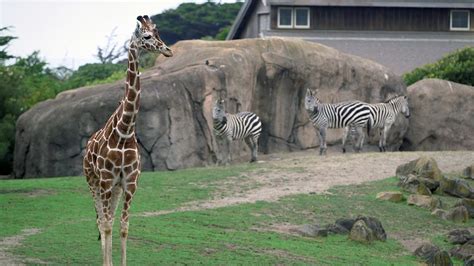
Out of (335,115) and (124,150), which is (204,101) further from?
A: (124,150)

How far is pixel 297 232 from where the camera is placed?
18.8 m

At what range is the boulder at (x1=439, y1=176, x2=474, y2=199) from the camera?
22891mm

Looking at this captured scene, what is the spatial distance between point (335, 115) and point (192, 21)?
4128 cm

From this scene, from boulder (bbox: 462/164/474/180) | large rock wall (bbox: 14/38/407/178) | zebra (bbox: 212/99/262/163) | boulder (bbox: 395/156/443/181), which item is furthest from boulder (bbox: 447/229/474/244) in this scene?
large rock wall (bbox: 14/38/407/178)

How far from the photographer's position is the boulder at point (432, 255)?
1705cm

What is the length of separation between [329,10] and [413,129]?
439 inches

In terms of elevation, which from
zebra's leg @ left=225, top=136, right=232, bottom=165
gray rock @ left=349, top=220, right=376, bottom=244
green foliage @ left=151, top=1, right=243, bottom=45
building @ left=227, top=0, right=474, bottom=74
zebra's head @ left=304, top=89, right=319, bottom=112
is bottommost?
gray rock @ left=349, top=220, right=376, bottom=244

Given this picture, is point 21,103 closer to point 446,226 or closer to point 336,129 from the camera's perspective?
point 336,129

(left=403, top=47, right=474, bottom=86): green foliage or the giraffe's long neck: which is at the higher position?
(left=403, top=47, right=474, bottom=86): green foliage

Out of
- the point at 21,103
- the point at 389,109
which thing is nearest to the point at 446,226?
the point at 389,109

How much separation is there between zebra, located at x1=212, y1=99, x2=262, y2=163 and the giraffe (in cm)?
1337

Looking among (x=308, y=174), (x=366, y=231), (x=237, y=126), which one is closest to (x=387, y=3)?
(x=237, y=126)

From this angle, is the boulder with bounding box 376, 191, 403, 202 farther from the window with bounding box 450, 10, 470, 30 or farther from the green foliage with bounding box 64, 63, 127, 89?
the green foliage with bounding box 64, 63, 127, 89

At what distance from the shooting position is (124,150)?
45.8 ft
